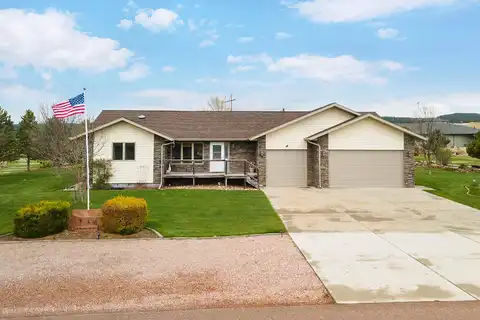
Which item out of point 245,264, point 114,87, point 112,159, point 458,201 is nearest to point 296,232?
point 245,264

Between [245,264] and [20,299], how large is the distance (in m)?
3.89

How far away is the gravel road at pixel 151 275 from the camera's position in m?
5.73

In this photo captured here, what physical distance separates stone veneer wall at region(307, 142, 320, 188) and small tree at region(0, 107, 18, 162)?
21.7 metres

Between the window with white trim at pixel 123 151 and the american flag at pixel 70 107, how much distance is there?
9.36 m

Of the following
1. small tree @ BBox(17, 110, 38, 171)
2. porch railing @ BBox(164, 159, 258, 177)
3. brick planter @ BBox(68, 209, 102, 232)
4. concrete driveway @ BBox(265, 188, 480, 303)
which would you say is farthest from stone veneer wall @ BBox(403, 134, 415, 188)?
small tree @ BBox(17, 110, 38, 171)

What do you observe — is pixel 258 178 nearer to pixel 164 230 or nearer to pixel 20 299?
pixel 164 230

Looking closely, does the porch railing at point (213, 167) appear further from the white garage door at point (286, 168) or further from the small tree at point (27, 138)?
the small tree at point (27, 138)

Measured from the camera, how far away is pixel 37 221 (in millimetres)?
9688

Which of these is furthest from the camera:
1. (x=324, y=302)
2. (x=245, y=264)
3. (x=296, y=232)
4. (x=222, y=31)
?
(x=222, y=31)

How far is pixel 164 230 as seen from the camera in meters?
10.5

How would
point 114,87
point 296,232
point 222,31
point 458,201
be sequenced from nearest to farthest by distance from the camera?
point 296,232, point 458,201, point 222,31, point 114,87

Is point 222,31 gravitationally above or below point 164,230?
above

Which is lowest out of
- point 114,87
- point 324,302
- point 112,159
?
point 324,302

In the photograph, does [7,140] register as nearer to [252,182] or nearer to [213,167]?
[213,167]
